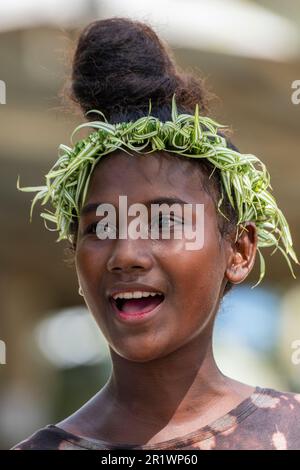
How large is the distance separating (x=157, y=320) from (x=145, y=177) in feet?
1.30

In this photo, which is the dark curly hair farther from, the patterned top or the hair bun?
the patterned top

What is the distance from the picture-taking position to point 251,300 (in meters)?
10.4

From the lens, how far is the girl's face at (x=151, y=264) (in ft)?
8.69

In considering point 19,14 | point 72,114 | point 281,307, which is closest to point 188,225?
point 72,114

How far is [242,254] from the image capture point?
2977mm

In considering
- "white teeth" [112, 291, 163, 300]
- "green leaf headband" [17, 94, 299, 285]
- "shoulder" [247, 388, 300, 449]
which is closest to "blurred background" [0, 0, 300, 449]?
"green leaf headband" [17, 94, 299, 285]

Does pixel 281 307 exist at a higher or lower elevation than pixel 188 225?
higher

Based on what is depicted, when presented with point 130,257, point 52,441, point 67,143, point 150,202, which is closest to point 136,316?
point 130,257

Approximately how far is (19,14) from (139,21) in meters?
4.14

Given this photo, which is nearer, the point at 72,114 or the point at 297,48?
the point at 72,114

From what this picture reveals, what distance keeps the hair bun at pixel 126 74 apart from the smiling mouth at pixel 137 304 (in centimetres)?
55

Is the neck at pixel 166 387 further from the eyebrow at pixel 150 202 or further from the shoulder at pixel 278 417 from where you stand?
the eyebrow at pixel 150 202

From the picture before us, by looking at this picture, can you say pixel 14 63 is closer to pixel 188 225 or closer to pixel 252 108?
pixel 252 108

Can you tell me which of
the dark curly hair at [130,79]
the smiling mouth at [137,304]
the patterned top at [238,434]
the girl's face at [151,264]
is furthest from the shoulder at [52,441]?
the dark curly hair at [130,79]
